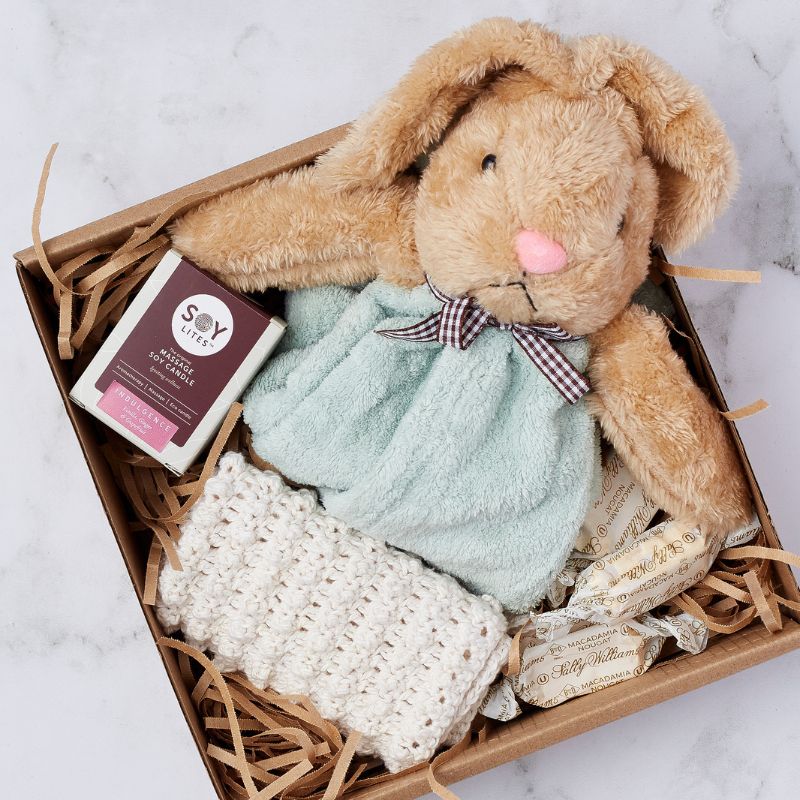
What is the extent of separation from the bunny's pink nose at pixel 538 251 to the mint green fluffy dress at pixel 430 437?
0.48 ft

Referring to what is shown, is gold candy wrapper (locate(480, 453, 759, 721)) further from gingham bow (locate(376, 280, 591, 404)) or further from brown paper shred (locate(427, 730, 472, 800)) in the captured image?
gingham bow (locate(376, 280, 591, 404))

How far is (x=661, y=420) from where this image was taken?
857 mm

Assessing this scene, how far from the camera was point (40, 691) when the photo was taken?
1.09m

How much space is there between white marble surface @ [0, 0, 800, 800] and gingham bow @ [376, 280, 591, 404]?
1.09 feet

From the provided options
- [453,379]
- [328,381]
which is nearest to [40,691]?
[328,381]

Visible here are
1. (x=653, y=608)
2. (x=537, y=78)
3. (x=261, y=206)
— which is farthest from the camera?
(x=653, y=608)

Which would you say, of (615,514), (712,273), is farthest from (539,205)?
(615,514)

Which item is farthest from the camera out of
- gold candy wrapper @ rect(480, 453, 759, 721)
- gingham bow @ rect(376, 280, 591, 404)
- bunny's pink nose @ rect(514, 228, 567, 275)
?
gold candy wrapper @ rect(480, 453, 759, 721)

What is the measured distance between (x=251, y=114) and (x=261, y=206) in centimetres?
25

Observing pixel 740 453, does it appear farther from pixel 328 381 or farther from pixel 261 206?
pixel 261 206

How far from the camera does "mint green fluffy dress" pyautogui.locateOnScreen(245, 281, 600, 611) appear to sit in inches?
34.3

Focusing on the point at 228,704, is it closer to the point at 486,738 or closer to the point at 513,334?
the point at 486,738

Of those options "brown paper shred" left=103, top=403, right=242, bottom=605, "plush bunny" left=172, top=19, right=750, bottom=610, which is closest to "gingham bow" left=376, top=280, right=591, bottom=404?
"plush bunny" left=172, top=19, right=750, bottom=610

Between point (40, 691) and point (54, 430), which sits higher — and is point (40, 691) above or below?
below
